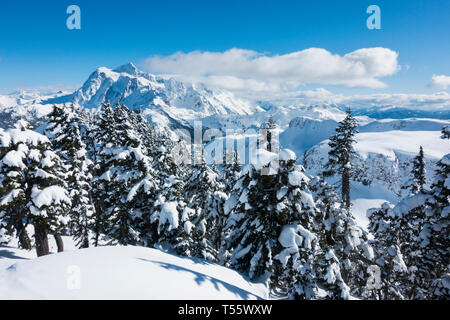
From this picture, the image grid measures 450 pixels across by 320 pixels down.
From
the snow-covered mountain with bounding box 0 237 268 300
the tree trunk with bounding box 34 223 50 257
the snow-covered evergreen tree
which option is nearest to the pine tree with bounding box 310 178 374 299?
the snow-covered mountain with bounding box 0 237 268 300

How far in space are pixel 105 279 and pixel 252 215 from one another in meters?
6.95

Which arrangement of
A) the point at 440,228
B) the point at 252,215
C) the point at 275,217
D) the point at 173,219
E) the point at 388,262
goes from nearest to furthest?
the point at 440,228, the point at 275,217, the point at 252,215, the point at 173,219, the point at 388,262

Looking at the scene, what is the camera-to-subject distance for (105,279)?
6.32 m

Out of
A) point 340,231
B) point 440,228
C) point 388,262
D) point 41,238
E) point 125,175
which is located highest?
point 125,175

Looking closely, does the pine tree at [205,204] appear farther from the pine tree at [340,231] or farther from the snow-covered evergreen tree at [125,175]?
the pine tree at [340,231]

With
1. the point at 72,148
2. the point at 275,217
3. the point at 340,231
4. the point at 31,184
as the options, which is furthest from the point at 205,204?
the point at 72,148

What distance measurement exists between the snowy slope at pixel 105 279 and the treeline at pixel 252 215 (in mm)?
3334

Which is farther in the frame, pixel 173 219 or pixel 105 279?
pixel 173 219

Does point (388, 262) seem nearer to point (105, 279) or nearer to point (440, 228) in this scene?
point (440, 228)

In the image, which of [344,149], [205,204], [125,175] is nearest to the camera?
[125,175]
